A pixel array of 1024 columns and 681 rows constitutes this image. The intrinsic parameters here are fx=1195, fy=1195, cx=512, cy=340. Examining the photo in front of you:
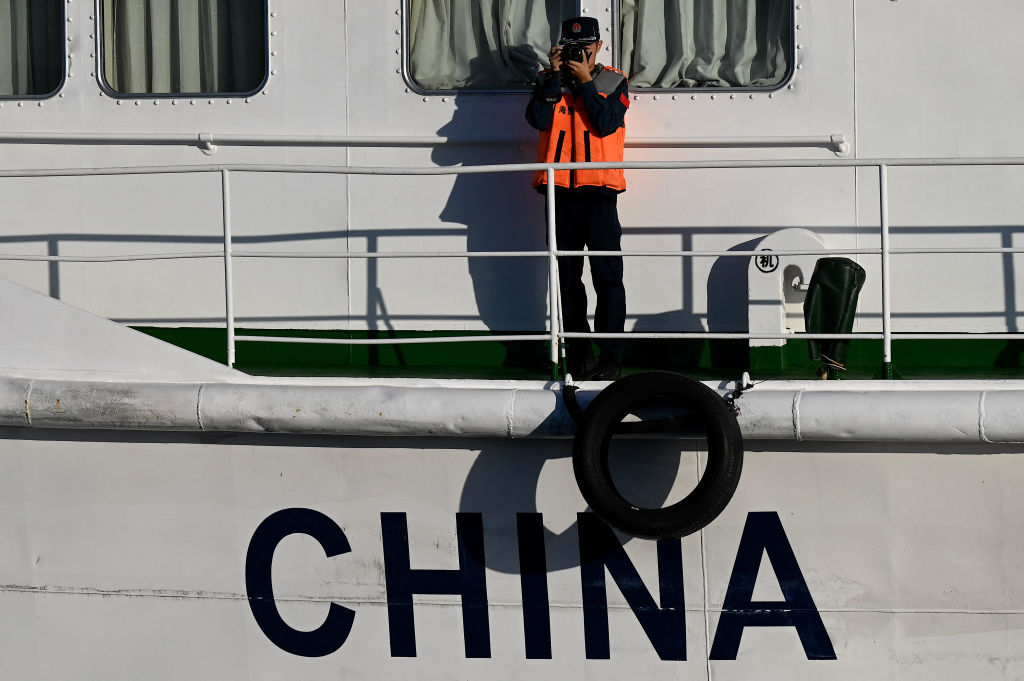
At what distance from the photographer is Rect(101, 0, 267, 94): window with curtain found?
5410mm

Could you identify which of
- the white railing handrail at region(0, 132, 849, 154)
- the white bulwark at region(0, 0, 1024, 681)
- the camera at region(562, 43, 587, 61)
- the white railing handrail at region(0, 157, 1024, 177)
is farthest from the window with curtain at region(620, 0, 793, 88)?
the white railing handrail at region(0, 157, 1024, 177)

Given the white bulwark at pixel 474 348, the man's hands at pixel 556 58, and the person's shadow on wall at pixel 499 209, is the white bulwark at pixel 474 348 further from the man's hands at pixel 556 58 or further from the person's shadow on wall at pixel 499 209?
the man's hands at pixel 556 58

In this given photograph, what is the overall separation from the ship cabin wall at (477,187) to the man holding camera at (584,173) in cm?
32

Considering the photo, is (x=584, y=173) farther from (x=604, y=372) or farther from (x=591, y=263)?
(x=604, y=372)

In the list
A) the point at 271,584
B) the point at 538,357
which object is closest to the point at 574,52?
the point at 538,357

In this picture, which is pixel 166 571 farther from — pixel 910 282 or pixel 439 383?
pixel 910 282

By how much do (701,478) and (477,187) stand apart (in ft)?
5.79

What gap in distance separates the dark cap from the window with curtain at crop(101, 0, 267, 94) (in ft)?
4.83

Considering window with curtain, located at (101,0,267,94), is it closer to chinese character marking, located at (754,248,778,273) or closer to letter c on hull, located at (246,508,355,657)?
letter c on hull, located at (246,508,355,657)

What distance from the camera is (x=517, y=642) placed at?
4.52 m

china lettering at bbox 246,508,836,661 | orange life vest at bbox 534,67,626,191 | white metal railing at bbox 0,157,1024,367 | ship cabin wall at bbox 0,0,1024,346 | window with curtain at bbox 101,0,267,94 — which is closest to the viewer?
white metal railing at bbox 0,157,1024,367

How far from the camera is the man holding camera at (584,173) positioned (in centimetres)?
475

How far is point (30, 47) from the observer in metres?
5.51

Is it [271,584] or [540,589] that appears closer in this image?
[540,589]
